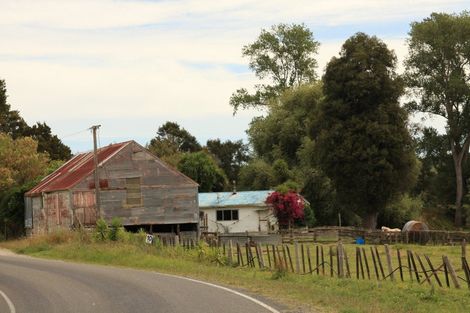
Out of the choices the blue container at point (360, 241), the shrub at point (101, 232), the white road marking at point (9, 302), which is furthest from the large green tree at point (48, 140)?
the white road marking at point (9, 302)

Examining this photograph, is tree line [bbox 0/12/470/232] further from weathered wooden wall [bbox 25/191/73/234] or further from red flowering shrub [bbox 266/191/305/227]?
weathered wooden wall [bbox 25/191/73/234]

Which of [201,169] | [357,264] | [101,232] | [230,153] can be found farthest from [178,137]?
[357,264]

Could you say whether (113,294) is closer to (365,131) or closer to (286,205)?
(365,131)

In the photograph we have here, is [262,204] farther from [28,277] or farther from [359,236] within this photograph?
[28,277]

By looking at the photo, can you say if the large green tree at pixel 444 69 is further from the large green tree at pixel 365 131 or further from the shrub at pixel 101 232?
the shrub at pixel 101 232

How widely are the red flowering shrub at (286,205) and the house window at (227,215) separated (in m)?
4.44

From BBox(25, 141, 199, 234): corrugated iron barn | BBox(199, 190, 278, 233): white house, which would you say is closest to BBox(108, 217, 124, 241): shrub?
BBox(25, 141, 199, 234): corrugated iron barn

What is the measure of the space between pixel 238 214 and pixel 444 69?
2262 cm

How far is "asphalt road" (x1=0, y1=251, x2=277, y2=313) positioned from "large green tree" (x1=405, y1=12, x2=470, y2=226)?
4861cm

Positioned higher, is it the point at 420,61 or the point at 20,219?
the point at 420,61

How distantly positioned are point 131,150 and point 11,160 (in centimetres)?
1773

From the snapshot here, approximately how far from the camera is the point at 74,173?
5688cm

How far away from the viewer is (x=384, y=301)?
58.6 ft

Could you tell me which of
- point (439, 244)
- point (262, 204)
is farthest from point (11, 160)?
point (439, 244)
